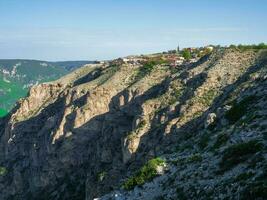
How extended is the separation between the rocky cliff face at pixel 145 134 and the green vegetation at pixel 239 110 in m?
0.17

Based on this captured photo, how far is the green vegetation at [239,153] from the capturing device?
3534cm

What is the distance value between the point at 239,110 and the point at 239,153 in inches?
636

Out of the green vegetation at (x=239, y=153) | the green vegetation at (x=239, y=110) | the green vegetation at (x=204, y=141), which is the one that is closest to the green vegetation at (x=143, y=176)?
the green vegetation at (x=204, y=141)

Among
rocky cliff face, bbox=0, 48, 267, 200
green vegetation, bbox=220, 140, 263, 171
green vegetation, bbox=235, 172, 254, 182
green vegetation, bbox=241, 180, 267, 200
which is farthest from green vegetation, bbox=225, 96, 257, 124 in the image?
green vegetation, bbox=241, 180, 267, 200

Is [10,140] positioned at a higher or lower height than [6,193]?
higher

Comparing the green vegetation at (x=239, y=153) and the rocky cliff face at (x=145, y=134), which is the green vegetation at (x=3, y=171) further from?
the green vegetation at (x=239, y=153)

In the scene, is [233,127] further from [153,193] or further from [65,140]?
[65,140]

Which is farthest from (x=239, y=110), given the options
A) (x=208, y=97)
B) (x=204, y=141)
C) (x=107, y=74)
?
(x=107, y=74)

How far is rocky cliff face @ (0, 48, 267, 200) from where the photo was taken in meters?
37.5

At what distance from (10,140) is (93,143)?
100 ft

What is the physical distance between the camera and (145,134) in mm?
75875

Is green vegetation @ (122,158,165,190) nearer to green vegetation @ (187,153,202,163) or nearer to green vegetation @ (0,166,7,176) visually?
green vegetation @ (187,153,202,163)

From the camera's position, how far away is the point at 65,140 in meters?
97.8

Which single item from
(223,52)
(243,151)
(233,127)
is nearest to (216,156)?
(243,151)
